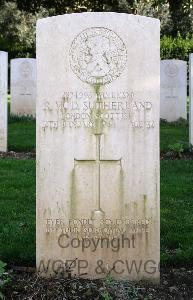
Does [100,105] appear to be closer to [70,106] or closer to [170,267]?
[70,106]

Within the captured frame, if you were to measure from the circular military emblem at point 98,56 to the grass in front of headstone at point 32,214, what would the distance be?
5.09ft

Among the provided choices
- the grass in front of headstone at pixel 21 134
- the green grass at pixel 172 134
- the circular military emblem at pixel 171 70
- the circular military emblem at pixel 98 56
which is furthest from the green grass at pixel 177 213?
the circular military emblem at pixel 171 70

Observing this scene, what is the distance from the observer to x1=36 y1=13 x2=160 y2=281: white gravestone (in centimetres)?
414

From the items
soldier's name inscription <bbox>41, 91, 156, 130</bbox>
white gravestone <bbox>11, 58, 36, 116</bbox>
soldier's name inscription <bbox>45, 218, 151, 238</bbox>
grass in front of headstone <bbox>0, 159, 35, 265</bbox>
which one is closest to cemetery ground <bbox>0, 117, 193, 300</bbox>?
grass in front of headstone <bbox>0, 159, 35, 265</bbox>

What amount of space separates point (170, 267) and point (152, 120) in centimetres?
124

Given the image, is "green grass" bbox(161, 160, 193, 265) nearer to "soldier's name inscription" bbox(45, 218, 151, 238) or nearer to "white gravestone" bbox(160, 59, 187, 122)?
"soldier's name inscription" bbox(45, 218, 151, 238)

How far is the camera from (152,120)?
13.8 feet

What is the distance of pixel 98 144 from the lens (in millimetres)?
4195

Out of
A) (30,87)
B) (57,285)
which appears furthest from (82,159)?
(30,87)

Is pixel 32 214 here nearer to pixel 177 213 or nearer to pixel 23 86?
pixel 177 213

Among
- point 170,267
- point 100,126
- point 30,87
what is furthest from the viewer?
point 30,87

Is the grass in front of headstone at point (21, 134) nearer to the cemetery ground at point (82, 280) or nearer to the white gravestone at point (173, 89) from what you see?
the cemetery ground at point (82, 280)

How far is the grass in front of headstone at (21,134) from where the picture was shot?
10375 millimetres

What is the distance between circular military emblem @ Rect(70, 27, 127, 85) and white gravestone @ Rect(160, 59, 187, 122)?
9.81 metres
